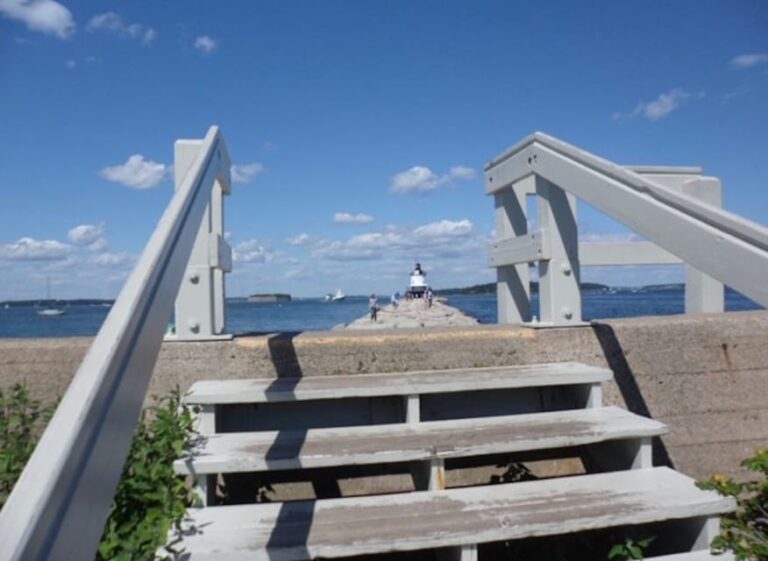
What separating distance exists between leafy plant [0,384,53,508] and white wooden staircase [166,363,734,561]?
0.53m

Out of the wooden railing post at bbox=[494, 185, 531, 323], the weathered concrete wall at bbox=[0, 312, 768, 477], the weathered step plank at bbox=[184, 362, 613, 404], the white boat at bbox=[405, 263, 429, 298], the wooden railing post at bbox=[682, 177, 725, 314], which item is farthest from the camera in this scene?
the white boat at bbox=[405, 263, 429, 298]

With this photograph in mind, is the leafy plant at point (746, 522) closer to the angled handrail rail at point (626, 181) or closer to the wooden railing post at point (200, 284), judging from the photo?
the angled handrail rail at point (626, 181)

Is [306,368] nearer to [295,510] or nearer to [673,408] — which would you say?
[295,510]

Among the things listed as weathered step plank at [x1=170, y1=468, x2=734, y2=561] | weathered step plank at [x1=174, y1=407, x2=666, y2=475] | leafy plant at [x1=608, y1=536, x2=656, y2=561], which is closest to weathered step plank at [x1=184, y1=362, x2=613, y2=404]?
weathered step plank at [x1=174, y1=407, x2=666, y2=475]

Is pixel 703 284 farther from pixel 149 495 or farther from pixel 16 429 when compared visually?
pixel 16 429

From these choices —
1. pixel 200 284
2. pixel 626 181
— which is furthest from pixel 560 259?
pixel 200 284

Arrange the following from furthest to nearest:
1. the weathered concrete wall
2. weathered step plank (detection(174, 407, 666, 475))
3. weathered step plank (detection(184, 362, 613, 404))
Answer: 1. the weathered concrete wall
2. weathered step plank (detection(184, 362, 613, 404))
3. weathered step plank (detection(174, 407, 666, 475))

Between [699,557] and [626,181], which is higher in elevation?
[626,181]

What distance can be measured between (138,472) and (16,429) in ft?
2.14

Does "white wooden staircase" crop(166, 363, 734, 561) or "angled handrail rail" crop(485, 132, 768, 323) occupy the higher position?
"angled handrail rail" crop(485, 132, 768, 323)

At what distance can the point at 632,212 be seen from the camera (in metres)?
1.96

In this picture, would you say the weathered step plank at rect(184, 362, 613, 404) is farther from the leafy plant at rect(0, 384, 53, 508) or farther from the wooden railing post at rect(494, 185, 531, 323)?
the wooden railing post at rect(494, 185, 531, 323)

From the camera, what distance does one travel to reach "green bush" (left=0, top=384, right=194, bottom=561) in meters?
1.57

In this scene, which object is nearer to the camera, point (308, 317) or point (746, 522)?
point (746, 522)
